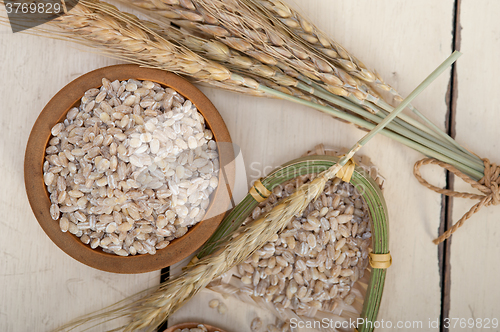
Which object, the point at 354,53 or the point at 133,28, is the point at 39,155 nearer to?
the point at 133,28

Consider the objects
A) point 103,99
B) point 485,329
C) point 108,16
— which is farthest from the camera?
point 485,329

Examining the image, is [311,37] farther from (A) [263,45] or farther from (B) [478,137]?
(B) [478,137]

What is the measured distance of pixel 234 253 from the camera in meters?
0.76

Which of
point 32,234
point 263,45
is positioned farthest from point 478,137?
point 32,234

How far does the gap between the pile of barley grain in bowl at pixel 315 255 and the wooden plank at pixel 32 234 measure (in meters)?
0.37

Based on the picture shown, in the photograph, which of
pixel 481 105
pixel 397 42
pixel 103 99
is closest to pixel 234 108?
pixel 103 99

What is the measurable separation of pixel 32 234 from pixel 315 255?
2.69ft

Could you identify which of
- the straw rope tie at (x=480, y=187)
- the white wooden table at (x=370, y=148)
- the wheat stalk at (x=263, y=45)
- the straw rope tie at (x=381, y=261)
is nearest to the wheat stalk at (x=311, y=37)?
the wheat stalk at (x=263, y=45)

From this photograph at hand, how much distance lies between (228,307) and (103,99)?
671 millimetres

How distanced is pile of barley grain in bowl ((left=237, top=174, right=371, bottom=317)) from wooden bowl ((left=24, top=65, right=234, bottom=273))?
0.58ft

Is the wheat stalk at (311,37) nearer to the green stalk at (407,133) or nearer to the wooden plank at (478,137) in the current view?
the green stalk at (407,133)

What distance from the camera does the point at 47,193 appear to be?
0.84 meters

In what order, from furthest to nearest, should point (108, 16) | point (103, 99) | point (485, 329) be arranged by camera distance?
point (485, 329) → point (103, 99) → point (108, 16)

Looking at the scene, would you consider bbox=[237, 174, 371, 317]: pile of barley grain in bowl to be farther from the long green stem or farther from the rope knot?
the rope knot
